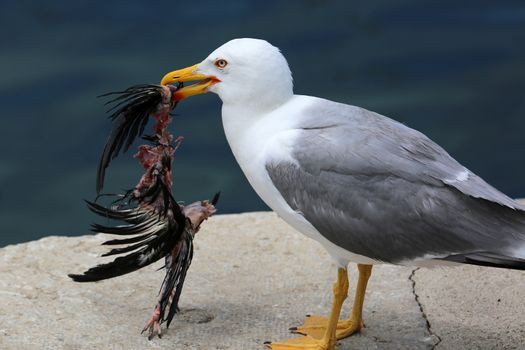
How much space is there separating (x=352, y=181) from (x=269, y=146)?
0.33 meters

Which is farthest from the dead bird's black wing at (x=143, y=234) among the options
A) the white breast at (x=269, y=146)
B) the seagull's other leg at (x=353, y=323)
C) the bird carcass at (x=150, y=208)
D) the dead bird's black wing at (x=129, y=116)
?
the seagull's other leg at (x=353, y=323)

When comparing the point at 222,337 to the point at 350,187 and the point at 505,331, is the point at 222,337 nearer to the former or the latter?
the point at 350,187

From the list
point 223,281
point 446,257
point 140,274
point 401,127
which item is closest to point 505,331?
point 446,257

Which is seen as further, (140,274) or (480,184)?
(140,274)

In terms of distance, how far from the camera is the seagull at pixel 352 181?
3.80 meters

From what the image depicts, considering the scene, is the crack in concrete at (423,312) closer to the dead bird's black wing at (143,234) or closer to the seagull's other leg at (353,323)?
the seagull's other leg at (353,323)

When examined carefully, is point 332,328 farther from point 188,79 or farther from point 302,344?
point 188,79

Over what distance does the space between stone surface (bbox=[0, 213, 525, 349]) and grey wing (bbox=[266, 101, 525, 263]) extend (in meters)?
0.52

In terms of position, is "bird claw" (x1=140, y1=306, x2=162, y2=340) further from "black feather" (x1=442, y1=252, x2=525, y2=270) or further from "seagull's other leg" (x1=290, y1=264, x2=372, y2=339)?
"black feather" (x1=442, y1=252, x2=525, y2=270)

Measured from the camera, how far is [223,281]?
4.67 meters

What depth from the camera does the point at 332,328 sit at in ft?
13.4

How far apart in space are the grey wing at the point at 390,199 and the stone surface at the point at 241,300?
517 millimetres

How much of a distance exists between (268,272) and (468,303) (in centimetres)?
87

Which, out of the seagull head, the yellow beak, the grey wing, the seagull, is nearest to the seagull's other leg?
the seagull
